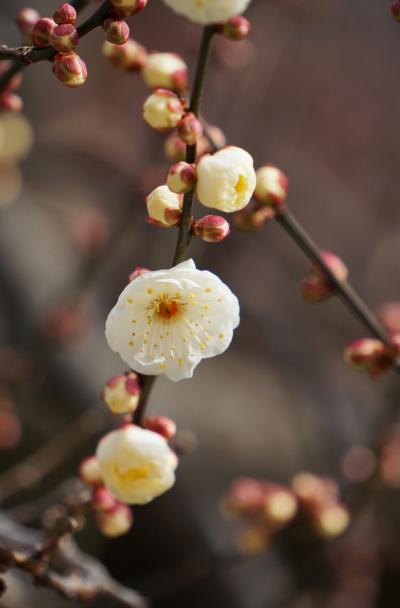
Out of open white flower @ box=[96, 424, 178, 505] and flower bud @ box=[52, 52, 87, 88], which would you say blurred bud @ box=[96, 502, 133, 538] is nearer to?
open white flower @ box=[96, 424, 178, 505]

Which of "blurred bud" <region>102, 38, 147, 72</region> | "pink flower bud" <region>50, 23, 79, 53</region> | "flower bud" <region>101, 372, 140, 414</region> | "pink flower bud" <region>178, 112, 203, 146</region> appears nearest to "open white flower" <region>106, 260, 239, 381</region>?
"flower bud" <region>101, 372, 140, 414</region>

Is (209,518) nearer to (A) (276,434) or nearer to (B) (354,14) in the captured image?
(A) (276,434)

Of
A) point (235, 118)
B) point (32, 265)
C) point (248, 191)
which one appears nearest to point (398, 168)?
point (235, 118)

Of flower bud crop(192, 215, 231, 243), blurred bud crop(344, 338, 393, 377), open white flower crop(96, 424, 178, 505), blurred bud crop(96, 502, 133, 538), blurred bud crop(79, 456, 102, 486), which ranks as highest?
flower bud crop(192, 215, 231, 243)

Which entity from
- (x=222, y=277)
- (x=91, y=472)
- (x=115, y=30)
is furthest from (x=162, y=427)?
(x=222, y=277)

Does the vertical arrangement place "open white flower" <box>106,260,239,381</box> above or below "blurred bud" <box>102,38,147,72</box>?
below

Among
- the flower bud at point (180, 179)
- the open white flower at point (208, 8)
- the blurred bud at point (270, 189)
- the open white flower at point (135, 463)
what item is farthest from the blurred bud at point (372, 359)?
the open white flower at point (208, 8)

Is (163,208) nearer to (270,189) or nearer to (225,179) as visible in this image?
(225,179)
